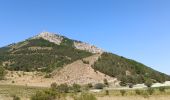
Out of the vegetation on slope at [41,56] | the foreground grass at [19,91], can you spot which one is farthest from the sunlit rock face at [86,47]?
the foreground grass at [19,91]

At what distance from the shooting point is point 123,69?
390 ft

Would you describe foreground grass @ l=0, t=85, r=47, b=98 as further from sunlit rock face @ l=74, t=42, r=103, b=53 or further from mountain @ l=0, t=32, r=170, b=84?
sunlit rock face @ l=74, t=42, r=103, b=53

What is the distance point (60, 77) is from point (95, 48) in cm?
8888

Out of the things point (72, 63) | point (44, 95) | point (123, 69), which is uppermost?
point (72, 63)

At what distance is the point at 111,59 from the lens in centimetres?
12225

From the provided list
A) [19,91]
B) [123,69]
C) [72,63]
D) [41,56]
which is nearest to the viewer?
[19,91]

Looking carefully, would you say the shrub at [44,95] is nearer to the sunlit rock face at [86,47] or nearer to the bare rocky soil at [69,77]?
the bare rocky soil at [69,77]

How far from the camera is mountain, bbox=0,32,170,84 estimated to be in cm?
10794

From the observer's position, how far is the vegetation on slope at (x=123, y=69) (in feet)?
342

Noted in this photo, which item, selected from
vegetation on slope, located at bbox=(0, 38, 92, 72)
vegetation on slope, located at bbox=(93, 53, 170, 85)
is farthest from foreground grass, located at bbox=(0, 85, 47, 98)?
vegetation on slope, located at bbox=(0, 38, 92, 72)

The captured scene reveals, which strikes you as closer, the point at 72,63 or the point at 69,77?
the point at 69,77

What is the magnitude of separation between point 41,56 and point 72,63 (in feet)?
134

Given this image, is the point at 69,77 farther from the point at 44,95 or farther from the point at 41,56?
the point at 44,95

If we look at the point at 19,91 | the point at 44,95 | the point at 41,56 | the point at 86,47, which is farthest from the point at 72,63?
the point at 86,47
